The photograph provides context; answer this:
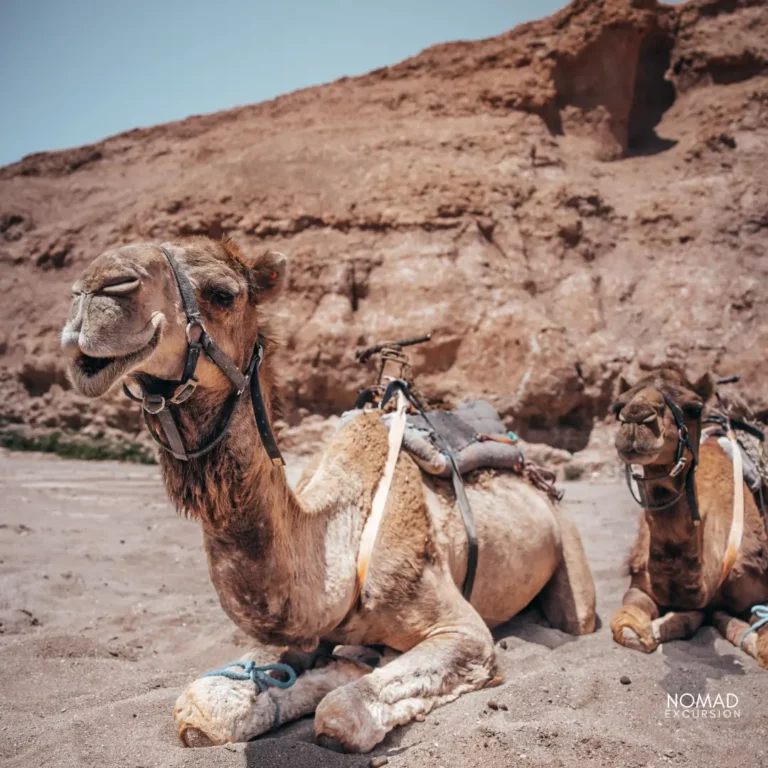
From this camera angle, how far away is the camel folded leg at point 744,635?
11.3 ft

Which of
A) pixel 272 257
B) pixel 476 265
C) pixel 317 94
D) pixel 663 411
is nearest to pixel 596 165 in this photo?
pixel 476 265

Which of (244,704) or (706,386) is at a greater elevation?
(706,386)

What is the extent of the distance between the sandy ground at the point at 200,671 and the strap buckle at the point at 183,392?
117 cm

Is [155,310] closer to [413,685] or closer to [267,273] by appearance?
[267,273]

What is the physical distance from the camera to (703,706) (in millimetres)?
2844

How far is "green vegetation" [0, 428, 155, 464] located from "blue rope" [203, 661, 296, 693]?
1105 cm

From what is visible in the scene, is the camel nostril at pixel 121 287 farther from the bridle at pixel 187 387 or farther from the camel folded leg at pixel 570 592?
the camel folded leg at pixel 570 592

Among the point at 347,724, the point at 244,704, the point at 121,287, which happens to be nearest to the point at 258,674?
the point at 244,704

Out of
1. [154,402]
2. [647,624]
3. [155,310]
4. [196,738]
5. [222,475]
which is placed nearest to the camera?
[155,310]

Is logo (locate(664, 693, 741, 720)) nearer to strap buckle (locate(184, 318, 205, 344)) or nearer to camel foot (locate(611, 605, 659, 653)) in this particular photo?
camel foot (locate(611, 605, 659, 653))

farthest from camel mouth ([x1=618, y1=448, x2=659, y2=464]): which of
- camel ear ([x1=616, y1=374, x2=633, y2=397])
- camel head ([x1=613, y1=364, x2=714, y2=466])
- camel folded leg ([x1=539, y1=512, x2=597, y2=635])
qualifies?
camel folded leg ([x1=539, y1=512, x2=597, y2=635])

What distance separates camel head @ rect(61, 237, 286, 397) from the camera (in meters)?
1.89

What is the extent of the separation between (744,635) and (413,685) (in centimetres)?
197

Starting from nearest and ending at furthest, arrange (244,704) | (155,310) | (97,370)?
(97,370), (155,310), (244,704)
